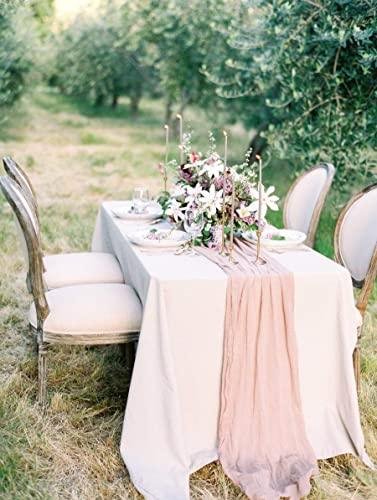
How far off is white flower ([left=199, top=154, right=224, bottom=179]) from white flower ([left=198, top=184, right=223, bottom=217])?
0.35ft

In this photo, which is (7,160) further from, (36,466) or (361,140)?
(361,140)

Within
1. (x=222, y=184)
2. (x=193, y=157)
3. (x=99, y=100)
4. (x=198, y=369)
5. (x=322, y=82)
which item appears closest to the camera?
(x=198, y=369)

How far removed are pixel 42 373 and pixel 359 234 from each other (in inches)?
70.4

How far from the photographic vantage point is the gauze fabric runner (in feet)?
9.68

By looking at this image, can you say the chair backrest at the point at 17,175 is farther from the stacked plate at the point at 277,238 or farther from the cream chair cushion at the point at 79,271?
the stacked plate at the point at 277,238

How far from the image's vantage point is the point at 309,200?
4367 millimetres

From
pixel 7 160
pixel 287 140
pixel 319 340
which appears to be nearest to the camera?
pixel 319 340

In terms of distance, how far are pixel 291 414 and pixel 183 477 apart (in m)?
0.54

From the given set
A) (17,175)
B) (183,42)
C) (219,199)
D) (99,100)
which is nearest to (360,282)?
(219,199)

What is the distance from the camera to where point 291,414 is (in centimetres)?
306

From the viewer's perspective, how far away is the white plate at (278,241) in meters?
3.43

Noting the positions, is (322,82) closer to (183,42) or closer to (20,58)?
(183,42)

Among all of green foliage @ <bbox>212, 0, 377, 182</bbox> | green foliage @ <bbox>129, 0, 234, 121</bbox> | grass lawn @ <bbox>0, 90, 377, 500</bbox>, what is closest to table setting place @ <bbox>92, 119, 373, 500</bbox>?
grass lawn @ <bbox>0, 90, 377, 500</bbox>

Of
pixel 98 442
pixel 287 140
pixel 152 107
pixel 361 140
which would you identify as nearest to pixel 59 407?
pixel 98 442
